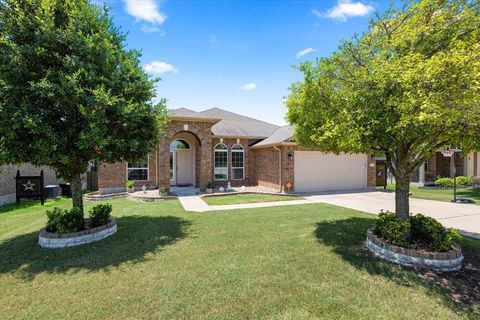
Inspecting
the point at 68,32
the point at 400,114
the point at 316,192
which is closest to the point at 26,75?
the point at 68,32

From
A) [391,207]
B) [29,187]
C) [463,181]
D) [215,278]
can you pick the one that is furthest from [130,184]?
[463,181]

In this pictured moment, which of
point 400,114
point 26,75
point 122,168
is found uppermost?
point 26,75

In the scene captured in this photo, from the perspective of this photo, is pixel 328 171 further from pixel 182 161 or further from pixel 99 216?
pixel 99 216

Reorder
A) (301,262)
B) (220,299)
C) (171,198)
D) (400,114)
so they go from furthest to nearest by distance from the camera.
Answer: (171,198), (301,262), (400,114), (220,299)

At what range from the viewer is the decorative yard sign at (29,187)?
496 inches

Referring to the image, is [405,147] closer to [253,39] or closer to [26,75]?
[253,39]

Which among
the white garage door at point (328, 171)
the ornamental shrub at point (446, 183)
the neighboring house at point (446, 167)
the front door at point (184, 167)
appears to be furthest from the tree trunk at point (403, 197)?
the neighboring house at point (446, 167)

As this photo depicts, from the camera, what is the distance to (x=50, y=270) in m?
4.91

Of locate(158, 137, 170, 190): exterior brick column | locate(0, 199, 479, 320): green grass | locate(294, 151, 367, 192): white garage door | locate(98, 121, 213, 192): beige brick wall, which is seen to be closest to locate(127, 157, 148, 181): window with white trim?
locate(98, 121, 213, 192): beige brick wall

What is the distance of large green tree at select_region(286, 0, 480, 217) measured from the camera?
13.3 feet

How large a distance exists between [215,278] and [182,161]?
46.8ft

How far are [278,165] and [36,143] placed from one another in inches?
470

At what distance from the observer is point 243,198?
13188mm

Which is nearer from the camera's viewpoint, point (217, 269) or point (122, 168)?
point (217, 269)
